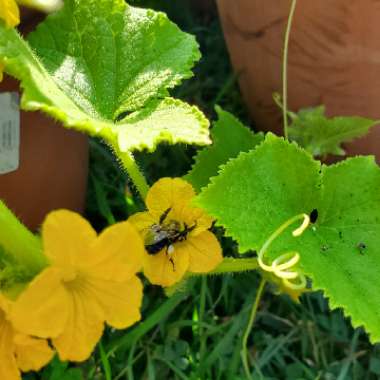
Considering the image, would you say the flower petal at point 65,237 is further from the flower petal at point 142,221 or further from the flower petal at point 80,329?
the flower petal at point 142,221

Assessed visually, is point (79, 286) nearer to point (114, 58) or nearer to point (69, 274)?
point (69, 274)

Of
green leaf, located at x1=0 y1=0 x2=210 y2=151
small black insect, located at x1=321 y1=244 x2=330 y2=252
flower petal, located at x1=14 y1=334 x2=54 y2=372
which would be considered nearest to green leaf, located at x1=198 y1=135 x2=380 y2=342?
small black insect, located at x1=321 y1=244 x2=330 y2=252

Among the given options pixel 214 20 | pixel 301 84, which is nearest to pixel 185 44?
pixel 301 84

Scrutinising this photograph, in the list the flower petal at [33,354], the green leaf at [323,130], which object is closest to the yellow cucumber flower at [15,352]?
the flower petal at [33,354]

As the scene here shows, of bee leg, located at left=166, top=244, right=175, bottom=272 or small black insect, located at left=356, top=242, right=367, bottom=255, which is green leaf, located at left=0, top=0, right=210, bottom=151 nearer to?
bee leg, located at left=166, top=244, right=175, bottom=272

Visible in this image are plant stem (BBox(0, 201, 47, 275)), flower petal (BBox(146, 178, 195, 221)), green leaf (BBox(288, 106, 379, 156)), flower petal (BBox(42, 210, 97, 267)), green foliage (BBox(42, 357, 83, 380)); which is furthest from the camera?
green leaf (BBox(288, 106, 379, 156))

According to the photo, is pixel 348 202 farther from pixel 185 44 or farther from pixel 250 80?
pixel 250 80

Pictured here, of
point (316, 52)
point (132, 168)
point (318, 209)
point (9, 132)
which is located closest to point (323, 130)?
point (316, 52)
